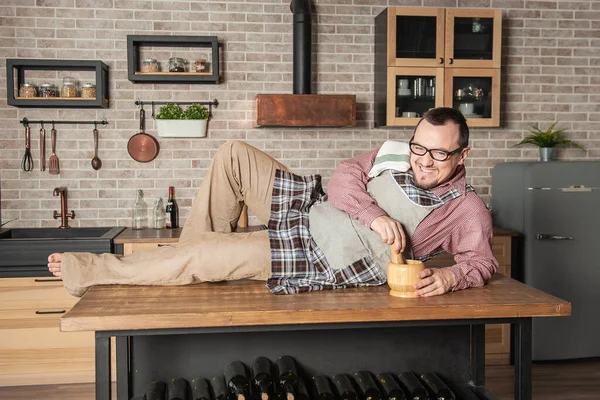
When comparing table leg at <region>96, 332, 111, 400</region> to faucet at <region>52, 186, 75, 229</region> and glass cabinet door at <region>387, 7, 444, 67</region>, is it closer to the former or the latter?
faucet at <region>52, 186, 75, 229</region>

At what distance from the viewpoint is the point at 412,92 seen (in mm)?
4316

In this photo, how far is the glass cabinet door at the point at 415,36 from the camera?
14.0ft

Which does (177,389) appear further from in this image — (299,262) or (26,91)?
(26,91)

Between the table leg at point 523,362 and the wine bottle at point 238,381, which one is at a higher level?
the table leg at point 523,362

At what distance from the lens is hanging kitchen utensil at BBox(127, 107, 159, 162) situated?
14.7 ft

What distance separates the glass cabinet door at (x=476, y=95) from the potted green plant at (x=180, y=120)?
1616 mm

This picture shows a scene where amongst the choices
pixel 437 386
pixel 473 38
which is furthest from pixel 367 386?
pixel 473 38

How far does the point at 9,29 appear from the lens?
4.33 metres

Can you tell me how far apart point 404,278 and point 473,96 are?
257cm

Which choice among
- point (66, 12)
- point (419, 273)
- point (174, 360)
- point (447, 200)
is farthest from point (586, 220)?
A: point (66, 12)

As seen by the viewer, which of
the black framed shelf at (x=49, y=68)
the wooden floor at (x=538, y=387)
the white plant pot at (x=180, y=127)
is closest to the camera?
the wooden floor at (x=538, y=387)

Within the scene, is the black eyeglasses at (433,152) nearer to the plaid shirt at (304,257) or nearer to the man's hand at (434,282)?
the plaid shirt at (304,257)

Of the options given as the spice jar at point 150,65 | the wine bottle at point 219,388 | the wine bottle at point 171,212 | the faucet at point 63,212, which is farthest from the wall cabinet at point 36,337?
the wine bottle at point 219,388

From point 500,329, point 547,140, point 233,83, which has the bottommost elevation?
point 500,329
